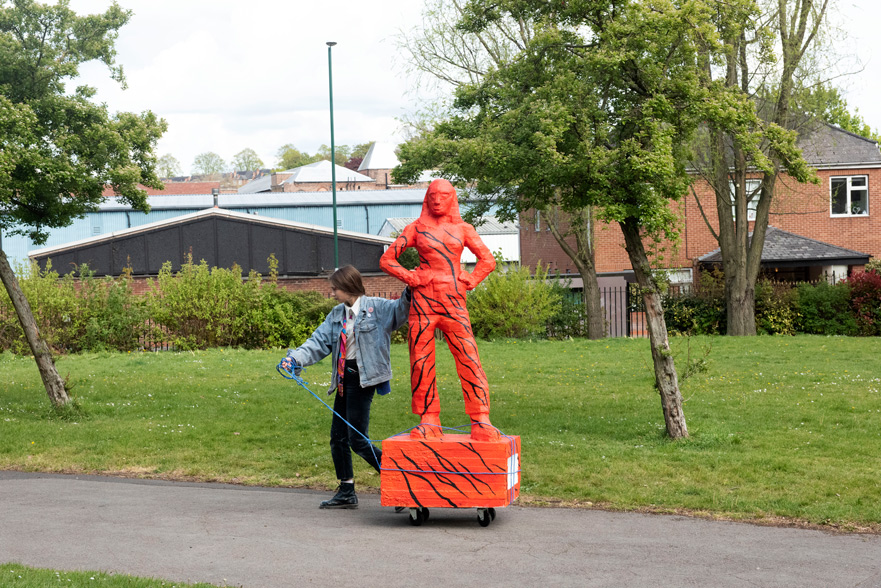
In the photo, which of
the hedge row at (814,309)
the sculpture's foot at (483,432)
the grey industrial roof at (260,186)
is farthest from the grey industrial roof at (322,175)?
the sculpture's foot at (483,432)

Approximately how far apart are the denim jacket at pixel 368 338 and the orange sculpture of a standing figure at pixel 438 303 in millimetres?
190

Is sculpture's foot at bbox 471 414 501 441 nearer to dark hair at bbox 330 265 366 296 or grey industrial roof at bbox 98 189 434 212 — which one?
dark hair at bbox 330 265 366 296

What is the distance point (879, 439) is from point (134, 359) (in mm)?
15868

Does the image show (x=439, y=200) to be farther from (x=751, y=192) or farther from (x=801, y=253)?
(x=801, y=253)

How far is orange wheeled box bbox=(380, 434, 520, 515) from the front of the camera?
661cm

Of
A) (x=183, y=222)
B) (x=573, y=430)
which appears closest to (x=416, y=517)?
(x=573, y=430)

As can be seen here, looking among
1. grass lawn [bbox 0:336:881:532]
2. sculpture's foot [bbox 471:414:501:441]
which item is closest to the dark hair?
sculpture's foot [bbox 471:414:501:441]

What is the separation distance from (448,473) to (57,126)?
8.40m

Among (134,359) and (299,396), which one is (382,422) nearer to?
(299,396)

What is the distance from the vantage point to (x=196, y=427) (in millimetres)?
11289

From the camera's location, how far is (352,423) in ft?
23.7

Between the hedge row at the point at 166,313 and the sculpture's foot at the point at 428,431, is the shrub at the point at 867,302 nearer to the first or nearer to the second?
the hedge row at the point at 166,313

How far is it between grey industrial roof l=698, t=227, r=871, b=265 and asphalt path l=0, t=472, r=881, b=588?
82.1 ft

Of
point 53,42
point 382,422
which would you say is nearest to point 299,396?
point 382,422
